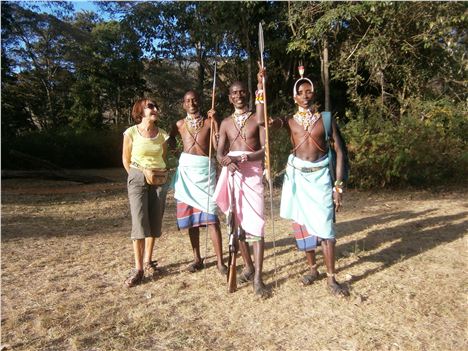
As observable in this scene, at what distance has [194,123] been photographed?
438 centimetres

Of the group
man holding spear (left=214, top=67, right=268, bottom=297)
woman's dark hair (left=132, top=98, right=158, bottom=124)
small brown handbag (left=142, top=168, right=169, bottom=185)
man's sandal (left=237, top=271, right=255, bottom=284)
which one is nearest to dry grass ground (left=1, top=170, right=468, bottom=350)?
man's sandal (left=237, top=271, right=255, bottom=284)

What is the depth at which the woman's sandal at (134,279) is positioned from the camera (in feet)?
13.4

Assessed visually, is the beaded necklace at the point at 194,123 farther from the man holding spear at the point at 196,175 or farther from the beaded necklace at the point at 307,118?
the beaded necklace at the point at 307,118

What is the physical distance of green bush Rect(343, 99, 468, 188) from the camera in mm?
9289

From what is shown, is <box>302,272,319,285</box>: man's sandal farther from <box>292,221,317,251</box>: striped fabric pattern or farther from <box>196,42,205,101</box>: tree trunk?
<box>196,42,205,101</box>: tree trunk

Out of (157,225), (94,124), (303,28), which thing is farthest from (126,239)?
(94,124)

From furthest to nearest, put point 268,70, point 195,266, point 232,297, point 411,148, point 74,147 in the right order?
point 74,147 → point 268,70 → point 411,148 → point 195,266 → point 232,297

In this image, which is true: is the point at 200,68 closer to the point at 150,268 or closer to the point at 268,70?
the point at 268,70

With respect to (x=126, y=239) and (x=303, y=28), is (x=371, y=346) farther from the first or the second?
(x=303, y=28)

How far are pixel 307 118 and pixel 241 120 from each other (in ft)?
1.96

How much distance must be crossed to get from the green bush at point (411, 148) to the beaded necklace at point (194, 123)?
578 centimetres

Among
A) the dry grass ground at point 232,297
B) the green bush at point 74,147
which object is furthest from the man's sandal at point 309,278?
the green bush at point 74,147

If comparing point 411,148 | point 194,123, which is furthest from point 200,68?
point 194,123

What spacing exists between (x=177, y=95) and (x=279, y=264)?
16.6 m
